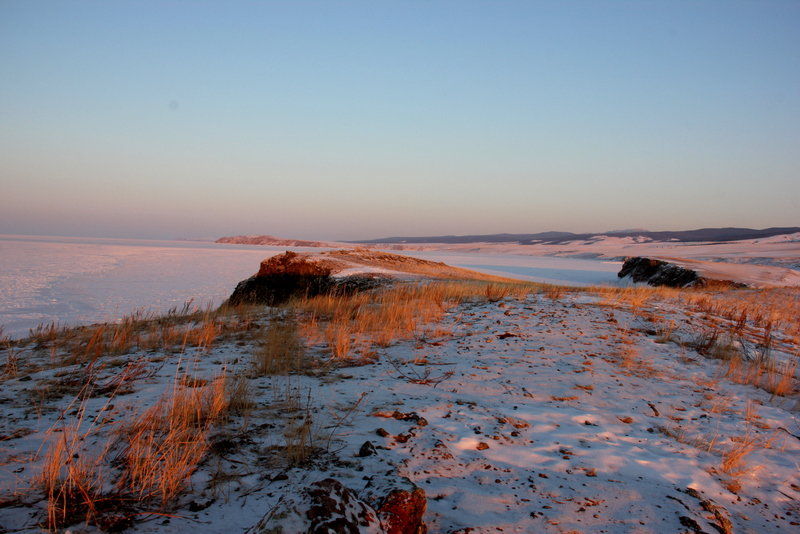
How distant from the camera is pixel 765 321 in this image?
675 centimetres

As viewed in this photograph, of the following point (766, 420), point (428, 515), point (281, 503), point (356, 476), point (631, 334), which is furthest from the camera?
point (631, 334)

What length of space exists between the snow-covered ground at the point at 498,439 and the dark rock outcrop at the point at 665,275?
41.8ft

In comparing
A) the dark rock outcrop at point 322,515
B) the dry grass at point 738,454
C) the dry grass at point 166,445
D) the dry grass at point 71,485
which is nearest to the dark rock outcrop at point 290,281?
the dry grass at point 166,445

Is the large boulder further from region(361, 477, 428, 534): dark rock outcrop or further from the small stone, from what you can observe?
region(361, 477, 428, 534): dark rock outcrop

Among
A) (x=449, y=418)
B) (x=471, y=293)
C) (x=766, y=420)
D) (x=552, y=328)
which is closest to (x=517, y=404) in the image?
(x=449, y=418)

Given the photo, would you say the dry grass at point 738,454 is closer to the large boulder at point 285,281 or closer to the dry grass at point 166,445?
the dry grass at point 166,445

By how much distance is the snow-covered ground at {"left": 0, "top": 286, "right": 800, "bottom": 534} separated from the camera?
1.89 metres

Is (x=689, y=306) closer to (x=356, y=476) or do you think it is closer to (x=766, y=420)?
(x=766, y=420)

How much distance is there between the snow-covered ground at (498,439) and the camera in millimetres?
1892

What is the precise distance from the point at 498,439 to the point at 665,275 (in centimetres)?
1950

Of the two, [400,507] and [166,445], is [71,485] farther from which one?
[400,507]

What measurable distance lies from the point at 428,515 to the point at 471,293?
258 inches

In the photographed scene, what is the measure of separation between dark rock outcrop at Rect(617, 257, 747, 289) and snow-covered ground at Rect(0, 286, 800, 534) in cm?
1275

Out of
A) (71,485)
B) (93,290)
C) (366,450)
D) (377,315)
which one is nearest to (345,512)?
(366,450)
